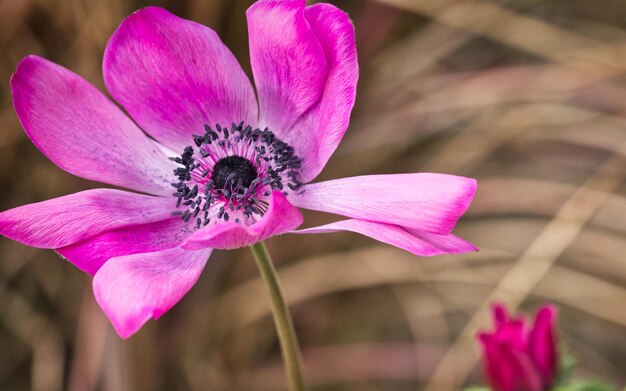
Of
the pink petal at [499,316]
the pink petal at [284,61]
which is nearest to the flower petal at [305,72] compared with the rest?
the pink petal at [284,61]

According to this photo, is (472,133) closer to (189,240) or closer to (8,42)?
(8,42)

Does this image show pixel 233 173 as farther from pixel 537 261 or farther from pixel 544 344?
pixel 537 261

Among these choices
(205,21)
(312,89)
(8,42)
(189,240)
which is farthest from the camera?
(8,42)

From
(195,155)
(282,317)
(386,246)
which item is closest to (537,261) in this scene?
(386,246)

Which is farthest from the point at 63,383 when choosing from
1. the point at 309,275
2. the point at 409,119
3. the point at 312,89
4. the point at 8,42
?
the point at 312,89

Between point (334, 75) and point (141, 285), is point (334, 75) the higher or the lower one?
the higher one

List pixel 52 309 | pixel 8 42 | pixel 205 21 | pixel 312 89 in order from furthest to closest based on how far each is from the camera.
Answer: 1. pixel 52 309
2. pixel 8 42
3. pixel 205 21
4. pixel 312 89

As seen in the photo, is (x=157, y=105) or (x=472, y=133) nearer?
(x=157, y=105)
